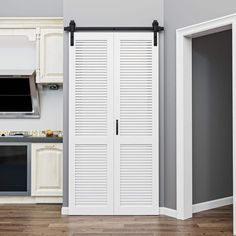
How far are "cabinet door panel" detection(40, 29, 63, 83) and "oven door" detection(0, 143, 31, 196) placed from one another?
0.95m

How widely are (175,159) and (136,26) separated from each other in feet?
5.13

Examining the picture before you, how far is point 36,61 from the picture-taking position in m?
4.86

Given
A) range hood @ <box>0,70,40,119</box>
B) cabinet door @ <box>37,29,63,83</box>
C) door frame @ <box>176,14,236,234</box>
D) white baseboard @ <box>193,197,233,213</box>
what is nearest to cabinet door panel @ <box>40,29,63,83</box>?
cabinet door @ <box>37,29,63,83</box>

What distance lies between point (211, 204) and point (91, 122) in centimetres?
178

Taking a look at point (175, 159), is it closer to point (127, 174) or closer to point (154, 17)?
point (127, 174)

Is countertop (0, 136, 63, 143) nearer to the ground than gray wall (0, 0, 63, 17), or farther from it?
nearer to the ground

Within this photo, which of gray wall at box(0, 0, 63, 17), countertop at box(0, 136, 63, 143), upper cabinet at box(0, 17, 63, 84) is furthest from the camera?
gray wall at box(0, 0, 63, 17)

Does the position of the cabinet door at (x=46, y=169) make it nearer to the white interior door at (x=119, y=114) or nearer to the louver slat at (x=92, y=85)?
the white interior door at (x=119, y=114)

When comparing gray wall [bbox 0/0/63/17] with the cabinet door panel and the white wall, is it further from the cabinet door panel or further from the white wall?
the white wall

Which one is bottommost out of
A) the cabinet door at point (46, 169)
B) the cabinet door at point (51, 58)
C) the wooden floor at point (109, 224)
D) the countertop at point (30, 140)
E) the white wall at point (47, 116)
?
the wooden floor at point (109, 224)

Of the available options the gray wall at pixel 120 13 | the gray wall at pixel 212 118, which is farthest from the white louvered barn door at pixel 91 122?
the gray wall at pixel 212 118

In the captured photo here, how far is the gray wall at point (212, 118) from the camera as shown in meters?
4.20

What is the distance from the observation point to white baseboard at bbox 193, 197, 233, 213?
4.25 meters

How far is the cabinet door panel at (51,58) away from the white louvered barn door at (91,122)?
0.77 m
